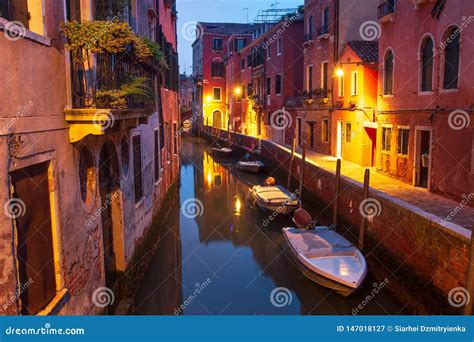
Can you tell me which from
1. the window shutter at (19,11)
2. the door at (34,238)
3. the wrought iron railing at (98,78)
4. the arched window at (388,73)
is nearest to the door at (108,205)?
the wrought iron railing at (98,78)

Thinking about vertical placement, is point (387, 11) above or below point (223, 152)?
above

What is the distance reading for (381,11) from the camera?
14930 mm

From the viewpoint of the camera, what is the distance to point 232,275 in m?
10.6

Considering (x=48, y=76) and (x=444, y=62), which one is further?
(x=444, y=62)

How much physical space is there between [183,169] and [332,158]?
1074 centimetres

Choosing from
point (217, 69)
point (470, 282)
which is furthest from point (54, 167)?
point (217, 69)

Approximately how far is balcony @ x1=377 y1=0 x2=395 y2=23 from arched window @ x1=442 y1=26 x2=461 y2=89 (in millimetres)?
3303

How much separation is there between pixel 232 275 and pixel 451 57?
7090 millimetres

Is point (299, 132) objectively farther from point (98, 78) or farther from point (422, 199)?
point (98, 78)

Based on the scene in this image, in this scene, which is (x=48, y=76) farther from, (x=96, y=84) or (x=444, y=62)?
(x=444, y=62)

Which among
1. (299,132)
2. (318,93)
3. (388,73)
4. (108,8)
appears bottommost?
(299,132)

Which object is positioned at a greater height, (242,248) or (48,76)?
(48,76)

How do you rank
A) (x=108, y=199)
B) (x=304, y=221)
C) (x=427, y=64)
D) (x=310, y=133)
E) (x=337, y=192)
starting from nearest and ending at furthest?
(x=108, y=199) → (x=304, y=221) → (x=427, y=64) → (x=337, y=192) → (x=310, y=133)
